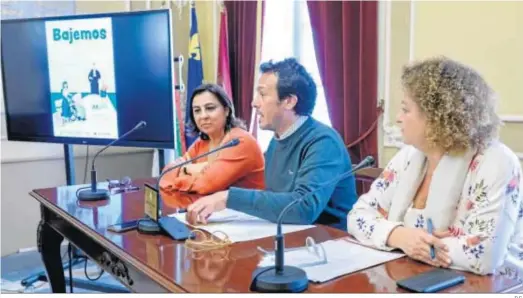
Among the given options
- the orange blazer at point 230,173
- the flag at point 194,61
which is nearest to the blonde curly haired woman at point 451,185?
the orange blazer at point 230,173

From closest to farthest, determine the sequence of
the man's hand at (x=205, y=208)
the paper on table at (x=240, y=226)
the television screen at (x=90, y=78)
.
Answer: the paper on table at (x=240, y=226) < the man's hand at (x=205, y=208) < the television screen at (x=90, y=78)

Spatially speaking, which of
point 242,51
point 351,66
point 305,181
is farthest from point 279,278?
point 242,51

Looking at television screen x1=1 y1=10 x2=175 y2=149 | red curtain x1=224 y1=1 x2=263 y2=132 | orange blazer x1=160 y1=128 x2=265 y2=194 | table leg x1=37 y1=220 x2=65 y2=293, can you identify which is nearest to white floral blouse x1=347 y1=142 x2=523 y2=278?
orange blazer x1=160 y1=128 x2=265 y2=194

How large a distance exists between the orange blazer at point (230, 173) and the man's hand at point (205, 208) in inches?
Answer: 19.8

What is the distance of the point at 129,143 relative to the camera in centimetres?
272

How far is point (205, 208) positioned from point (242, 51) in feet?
7.33

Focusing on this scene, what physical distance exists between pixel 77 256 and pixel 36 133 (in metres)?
0.76

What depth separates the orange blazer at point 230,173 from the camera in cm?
216

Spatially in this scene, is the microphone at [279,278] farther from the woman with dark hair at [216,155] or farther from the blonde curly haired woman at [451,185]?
the woman with dark hair at [216,155]

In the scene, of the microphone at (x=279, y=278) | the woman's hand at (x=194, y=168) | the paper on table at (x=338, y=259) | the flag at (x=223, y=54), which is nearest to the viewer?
the microphone at (x=279, y=278)

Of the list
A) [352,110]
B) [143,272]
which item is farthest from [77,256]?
[143,272]

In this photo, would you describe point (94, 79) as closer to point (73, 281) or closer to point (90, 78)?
point (90, 78)

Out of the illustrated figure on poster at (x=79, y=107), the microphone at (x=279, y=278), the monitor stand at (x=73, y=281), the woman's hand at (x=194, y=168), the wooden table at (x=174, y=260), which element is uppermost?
the illustrated figure on poster at (x=79, y=107)

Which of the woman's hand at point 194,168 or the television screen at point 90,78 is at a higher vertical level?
the television screen at point 90,78
